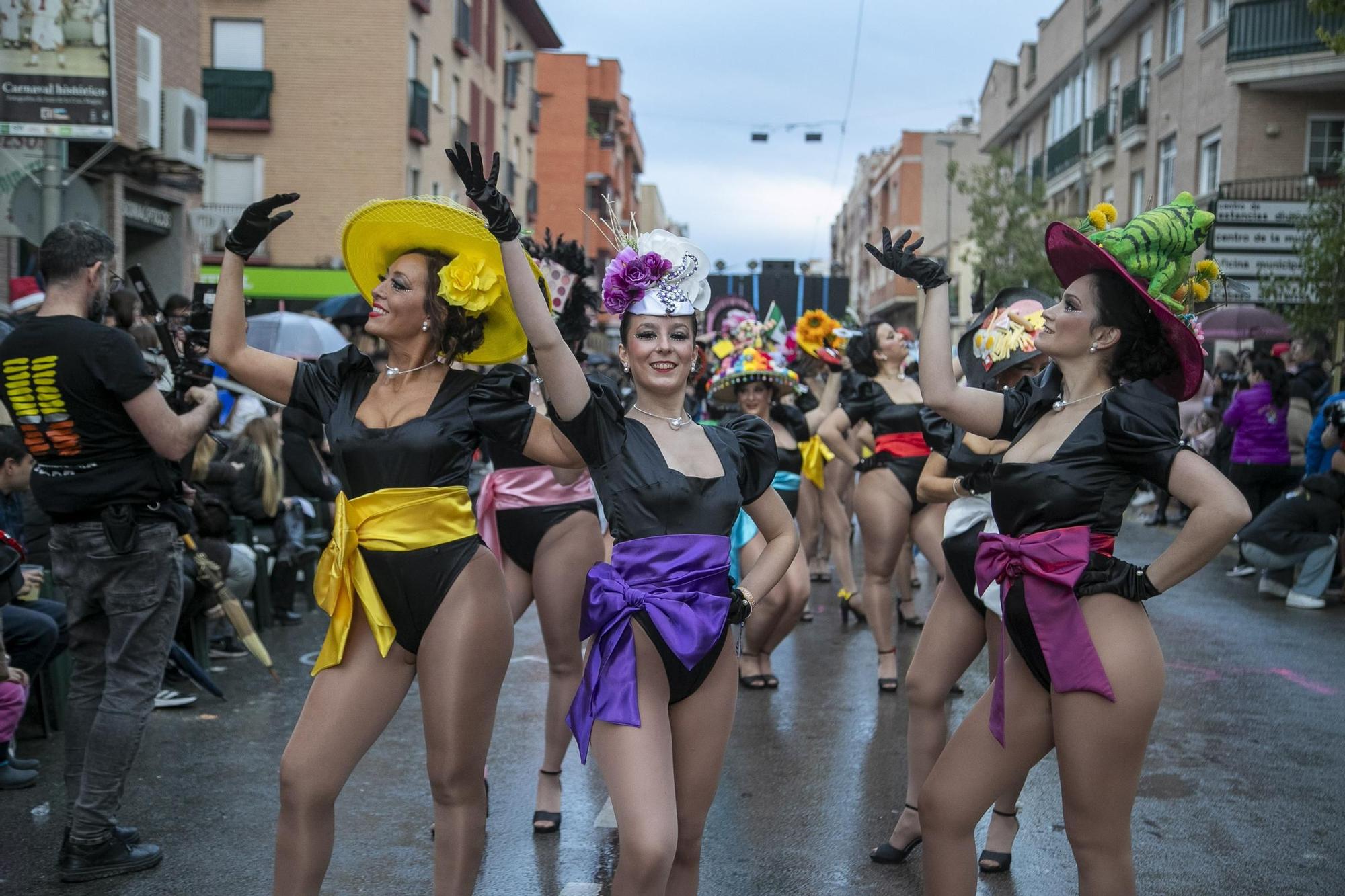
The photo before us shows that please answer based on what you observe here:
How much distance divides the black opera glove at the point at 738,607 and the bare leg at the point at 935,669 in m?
1.36

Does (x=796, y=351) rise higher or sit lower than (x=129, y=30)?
lower

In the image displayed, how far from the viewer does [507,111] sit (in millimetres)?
38531

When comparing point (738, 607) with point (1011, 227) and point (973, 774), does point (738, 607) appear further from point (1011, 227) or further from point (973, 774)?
point (1011, 227)

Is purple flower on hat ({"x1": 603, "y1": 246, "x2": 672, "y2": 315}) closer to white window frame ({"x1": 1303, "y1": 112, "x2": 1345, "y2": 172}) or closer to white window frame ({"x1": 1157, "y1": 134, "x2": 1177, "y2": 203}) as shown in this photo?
white window frame ({"x1": 1303, "y1": 112, "x2": 1345, "y2": 172})

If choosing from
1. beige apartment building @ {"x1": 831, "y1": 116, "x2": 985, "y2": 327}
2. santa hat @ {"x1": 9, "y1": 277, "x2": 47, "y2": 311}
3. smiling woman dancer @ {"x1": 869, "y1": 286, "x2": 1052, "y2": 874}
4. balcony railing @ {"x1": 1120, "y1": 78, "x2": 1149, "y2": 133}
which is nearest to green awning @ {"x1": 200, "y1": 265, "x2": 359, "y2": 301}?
santa hat @ {"x1": 9, "y1": 277, "x2": 47, "y2": 311}

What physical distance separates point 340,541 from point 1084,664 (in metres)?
2.10

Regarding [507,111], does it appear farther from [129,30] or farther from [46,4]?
[46,4]

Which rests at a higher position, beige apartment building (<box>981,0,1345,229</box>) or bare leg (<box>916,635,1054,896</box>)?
beige apartment building (<box>981,0,1345,229</box>)

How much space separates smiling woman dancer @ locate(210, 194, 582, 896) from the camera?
12.1ft

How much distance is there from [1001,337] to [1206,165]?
23.6 m

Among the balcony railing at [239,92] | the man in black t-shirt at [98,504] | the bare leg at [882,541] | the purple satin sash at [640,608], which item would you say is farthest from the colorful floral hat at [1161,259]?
the balcony railing at [239,92]

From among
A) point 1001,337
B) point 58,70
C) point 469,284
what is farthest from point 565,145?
point 469,284

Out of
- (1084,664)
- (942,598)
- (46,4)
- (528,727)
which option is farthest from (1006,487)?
(46,4)

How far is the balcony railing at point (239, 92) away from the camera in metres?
27.9
